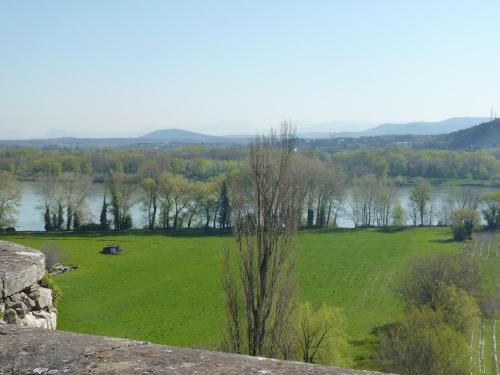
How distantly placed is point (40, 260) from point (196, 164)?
318ft

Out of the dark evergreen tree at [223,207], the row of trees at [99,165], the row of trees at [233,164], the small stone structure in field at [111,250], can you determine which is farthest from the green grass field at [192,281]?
the row of trees at [233,164]

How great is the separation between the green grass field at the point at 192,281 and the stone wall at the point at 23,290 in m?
20.9

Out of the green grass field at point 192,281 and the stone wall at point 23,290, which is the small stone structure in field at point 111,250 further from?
the stone wall at point 23,290

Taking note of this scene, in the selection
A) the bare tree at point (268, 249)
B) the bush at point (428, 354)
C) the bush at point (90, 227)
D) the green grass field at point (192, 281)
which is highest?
the bare tree at point (268, 249)

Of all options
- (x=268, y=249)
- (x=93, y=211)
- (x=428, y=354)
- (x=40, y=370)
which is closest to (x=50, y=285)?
(x=40, y=370)

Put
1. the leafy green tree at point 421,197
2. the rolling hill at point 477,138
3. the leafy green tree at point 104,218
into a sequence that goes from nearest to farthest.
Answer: the leafy green tree at point 104,218 < the leafy green tree at point 421,197 < the rolling hill at point 477,138

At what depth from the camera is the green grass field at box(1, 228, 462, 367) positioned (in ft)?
98.9

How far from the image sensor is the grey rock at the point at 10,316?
14.6 ft

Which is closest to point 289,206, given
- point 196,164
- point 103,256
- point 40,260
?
point 40,260

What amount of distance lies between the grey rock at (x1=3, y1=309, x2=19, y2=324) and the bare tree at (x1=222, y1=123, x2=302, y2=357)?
712cm

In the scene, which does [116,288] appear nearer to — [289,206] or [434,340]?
[434,340]

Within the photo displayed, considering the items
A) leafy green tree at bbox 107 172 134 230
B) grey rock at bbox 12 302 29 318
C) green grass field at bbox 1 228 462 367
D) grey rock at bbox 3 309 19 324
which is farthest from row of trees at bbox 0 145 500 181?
grey rock at bbox 3 309 19 324

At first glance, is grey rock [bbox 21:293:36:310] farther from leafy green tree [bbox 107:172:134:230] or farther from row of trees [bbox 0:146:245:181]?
row of trees [bbox 0:146:245:181]

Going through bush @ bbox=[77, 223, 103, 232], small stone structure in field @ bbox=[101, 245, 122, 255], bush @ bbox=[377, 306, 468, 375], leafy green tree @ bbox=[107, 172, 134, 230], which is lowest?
small stone structure in field @ bbox=[101, 245, 122, 255]
